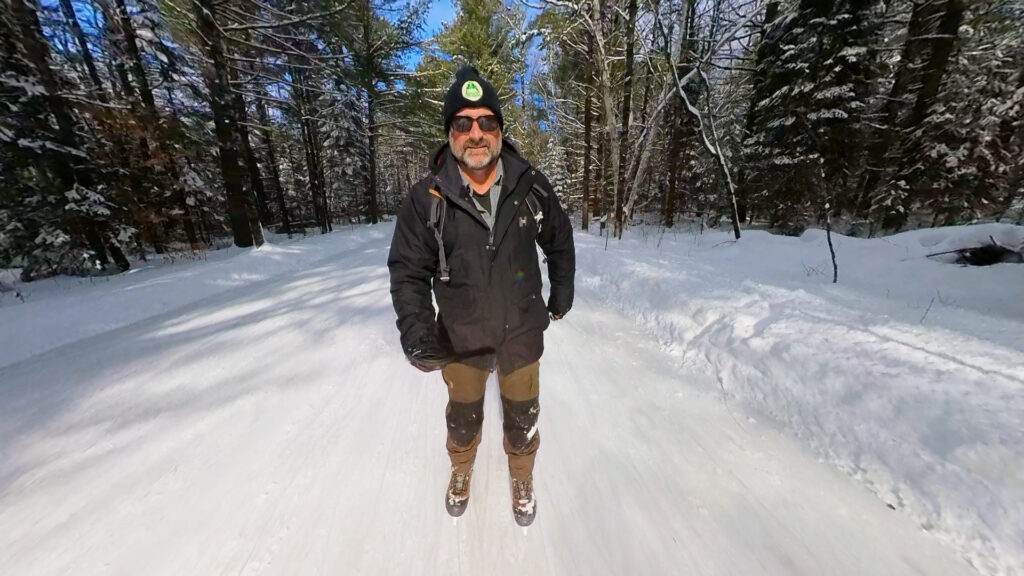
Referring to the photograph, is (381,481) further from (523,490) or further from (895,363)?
(895,363)

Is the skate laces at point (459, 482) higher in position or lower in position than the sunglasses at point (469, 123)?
lower

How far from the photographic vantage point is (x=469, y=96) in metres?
1.72

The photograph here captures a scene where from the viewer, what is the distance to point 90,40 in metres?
8.57

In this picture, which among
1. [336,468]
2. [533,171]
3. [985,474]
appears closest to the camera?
[985,474]

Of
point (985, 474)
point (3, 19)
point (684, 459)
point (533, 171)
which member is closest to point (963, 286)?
point (985, 474)

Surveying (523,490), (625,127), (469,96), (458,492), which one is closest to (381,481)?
(458,492)

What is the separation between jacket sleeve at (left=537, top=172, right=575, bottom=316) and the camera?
1921 millimetres

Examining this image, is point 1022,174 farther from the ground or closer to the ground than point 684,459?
farther from the ground

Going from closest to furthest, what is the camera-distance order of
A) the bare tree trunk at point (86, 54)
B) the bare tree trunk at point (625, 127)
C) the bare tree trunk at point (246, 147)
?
1. the bare tree trunk at point (625, 127)
2. the bare tree trunk at point (86, 54)
3. the bare tree trunk at point (246, 147)

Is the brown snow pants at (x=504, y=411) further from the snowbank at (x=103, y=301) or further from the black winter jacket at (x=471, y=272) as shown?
the snowbank at (x=103, y=301)

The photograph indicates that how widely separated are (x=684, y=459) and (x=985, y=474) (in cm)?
130

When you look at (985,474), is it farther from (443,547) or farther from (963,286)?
(963,286)

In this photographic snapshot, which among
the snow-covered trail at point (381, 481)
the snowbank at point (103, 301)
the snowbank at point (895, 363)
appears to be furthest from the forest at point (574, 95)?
the snow-covered trail at point (381, 481)

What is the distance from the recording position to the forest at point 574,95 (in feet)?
27.4
